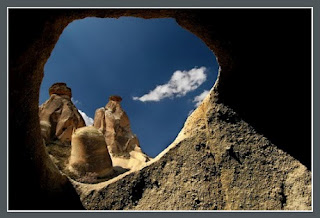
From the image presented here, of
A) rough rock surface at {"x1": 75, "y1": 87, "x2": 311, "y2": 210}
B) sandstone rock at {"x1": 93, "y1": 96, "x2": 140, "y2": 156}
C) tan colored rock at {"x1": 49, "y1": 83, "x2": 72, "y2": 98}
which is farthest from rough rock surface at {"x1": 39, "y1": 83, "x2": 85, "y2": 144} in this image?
rough rock surface at {"x1": 75, "y1": 87, "x2": 311, "y2": 210}

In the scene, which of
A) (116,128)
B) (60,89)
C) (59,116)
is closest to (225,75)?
(59,116)

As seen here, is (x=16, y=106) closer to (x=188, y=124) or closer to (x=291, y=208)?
→ (x=188, y=124)

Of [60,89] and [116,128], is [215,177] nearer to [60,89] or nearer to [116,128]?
[60,89]

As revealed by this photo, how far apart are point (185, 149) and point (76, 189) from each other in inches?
71.7

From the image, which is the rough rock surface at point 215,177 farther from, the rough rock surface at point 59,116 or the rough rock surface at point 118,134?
the rough rock surface at point 118,134

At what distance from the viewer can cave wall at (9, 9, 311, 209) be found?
9.78 feet

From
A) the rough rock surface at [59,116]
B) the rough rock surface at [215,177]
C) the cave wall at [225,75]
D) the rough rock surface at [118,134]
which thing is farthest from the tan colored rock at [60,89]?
the rough rock surface at [215,177]

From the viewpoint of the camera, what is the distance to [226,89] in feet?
13.2

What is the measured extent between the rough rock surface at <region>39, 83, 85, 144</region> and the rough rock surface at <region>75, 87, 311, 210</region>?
15271 mm

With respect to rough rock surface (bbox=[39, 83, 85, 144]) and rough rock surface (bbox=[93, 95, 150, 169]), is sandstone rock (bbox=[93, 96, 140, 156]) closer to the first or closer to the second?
rough rock surface (bbox=[93, 95, 150, 169])

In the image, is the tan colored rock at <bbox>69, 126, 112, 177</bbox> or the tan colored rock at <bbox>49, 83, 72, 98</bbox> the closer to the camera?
the tan colored rock at <bbox>69, 126, 112, 177</bbox>

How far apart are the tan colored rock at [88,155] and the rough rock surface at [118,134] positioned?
28.7 ft

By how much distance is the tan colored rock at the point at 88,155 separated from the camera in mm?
11953

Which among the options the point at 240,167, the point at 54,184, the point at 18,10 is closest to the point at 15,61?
the point at 18,10
